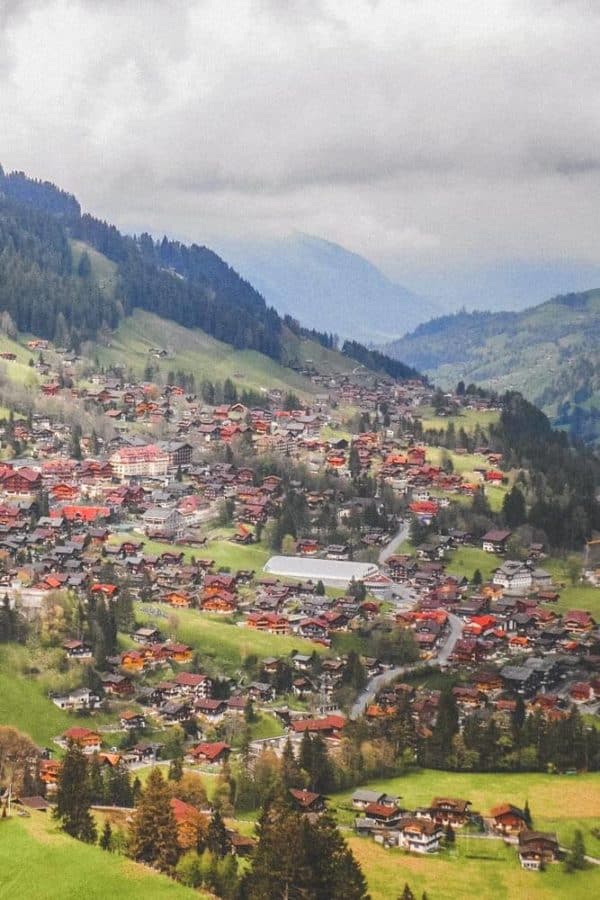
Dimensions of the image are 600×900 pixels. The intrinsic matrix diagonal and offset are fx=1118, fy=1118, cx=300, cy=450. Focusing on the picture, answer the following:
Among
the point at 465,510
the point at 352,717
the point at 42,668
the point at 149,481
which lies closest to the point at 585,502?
the point at 465,510

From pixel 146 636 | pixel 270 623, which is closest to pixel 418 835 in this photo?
pixel 146 636

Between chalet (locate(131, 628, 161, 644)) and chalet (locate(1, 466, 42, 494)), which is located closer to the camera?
chalet (locate(131, 628, 161, 644))

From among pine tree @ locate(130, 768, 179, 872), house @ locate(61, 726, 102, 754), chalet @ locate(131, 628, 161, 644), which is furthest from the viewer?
chalet @ locate(131, 628, 161, 644)

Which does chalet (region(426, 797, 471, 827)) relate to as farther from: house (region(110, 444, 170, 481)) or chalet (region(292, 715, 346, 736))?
house (region(110, 444, 170, 481))

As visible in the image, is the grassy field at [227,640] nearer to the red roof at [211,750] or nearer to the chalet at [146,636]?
the chalet at [146,636]

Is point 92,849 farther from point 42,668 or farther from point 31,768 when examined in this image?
point 42,668

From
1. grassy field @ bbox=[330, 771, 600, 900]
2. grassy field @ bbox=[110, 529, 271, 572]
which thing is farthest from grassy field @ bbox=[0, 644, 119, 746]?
grassy field @ bbox=[110, 529, 271, 572]

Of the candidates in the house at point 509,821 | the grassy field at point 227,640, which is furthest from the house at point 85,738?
the house at point 509,821
